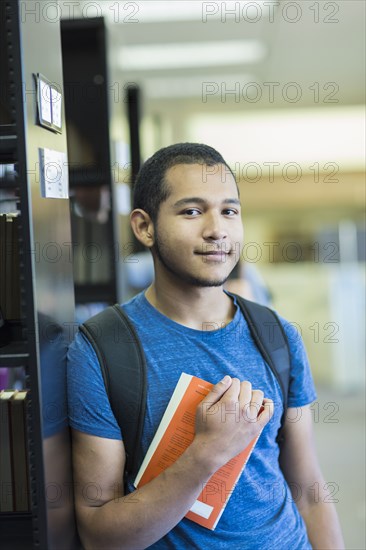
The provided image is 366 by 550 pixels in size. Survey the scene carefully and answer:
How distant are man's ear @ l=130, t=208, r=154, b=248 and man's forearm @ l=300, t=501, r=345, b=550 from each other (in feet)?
2.31

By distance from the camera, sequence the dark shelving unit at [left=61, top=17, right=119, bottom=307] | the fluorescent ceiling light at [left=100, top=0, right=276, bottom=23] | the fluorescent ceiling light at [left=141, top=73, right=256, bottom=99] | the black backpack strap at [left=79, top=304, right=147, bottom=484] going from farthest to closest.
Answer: the fluorescent ceiling light at [left=141, top=73, right=256, bottom=99]
the fluorescent ceiling light at [left=100, top=0, right=276, bottom=23]
the dark shelving unit at [left=61, top=17, right=119, bottom=307]
the black backpack strap at [left=79, top=304, right=147, bottom=484]

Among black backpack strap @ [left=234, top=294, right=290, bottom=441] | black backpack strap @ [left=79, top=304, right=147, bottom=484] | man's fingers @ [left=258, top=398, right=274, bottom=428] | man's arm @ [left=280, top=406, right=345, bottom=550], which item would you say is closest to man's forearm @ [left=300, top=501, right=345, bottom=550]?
man's arm @ [left=280, top=406, right=345, bottom=550]

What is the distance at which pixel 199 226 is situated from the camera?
1.35 metres

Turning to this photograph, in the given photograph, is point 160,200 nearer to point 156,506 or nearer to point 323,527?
point 156,506

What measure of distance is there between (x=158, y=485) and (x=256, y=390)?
26 cm

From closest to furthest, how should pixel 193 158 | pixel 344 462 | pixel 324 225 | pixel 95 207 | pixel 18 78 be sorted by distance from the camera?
pixel 18 78, pixel 193 158, pixel 95 207, pixel 344 462, pixel 324 225

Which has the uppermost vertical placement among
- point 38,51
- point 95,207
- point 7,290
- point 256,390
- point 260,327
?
point 38,51

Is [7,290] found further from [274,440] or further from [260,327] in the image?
[274,440]

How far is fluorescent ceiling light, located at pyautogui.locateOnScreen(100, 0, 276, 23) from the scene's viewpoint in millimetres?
3918

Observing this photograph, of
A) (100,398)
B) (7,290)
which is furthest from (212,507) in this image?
(7,290)

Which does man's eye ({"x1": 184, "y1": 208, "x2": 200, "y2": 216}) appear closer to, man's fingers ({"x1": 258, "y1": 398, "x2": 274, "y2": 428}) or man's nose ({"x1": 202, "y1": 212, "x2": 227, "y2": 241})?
man's nose ({"x1": 202, "y1": 212, "x2": 227, "y2": 241})

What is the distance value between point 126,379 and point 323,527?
0.59 m

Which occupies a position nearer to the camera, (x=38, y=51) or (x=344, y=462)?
(x=38, y=51)

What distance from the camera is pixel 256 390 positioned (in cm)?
133
